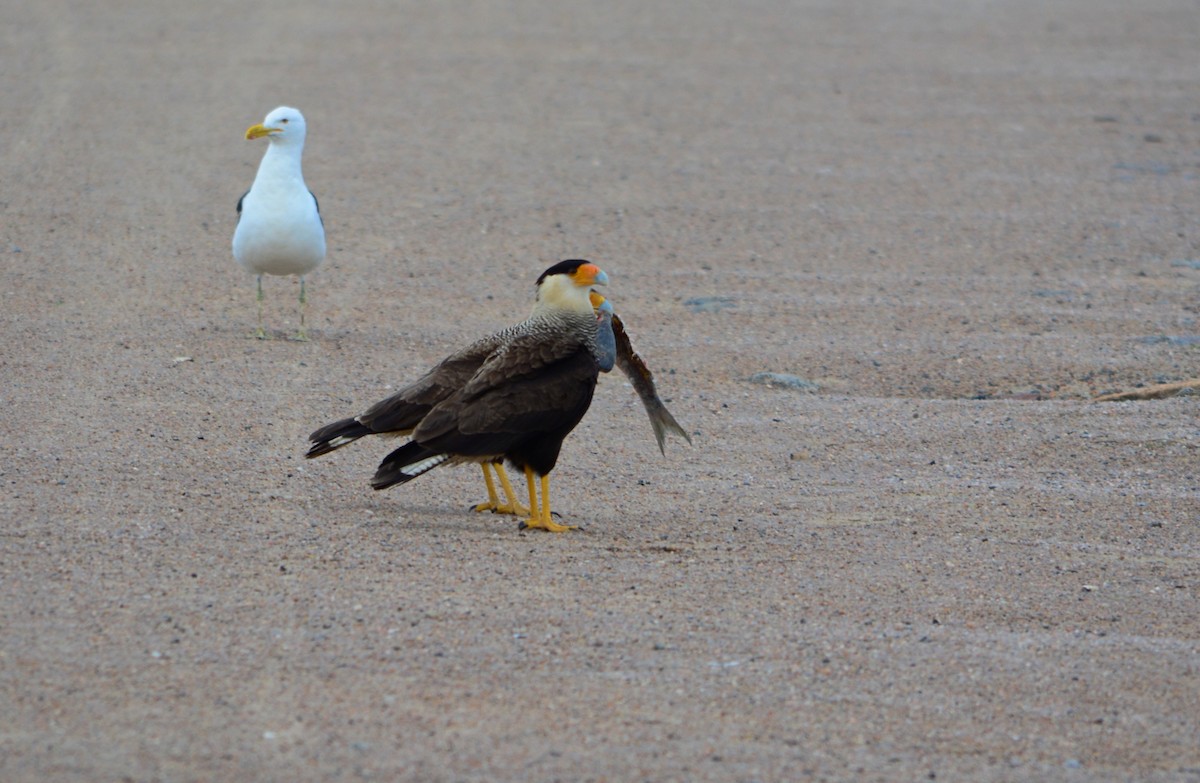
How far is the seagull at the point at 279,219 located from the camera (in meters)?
9.25

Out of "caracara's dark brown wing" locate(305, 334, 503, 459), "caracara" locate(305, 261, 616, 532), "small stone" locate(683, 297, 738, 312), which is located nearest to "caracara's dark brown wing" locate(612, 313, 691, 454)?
"caracara" locate(305, 261, 616, 532)

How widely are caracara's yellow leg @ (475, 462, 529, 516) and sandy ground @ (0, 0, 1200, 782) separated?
17cm

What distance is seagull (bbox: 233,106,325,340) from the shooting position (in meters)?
9.25

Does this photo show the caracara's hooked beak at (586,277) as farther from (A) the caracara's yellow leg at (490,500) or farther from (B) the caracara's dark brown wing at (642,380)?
(A) the caracara's yellow leg at (490,500)

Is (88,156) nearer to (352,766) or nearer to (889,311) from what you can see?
(889,311)

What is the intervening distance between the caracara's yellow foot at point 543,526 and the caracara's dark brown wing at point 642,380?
786mm

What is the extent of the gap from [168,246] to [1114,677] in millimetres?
8375

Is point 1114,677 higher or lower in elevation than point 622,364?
lower

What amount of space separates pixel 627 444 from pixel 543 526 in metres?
1.60


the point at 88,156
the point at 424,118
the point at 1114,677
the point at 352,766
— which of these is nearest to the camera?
the point at 352,766

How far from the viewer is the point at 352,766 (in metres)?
4.39

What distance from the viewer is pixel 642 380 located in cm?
722

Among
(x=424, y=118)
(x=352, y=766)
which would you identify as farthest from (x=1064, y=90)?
(x=352, y=766)

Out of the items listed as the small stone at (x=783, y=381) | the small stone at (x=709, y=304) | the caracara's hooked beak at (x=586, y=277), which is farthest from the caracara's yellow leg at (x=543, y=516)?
the small stone at (x=709, y=304)
